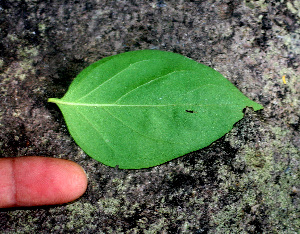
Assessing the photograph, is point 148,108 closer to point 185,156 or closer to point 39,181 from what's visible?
point 185,156

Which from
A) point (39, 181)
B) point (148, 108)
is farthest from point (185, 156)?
point (39, 181)

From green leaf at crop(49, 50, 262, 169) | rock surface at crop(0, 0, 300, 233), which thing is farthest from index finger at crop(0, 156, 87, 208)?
green leaf at crop(49, 50, 262, 169)

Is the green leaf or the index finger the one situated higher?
the green leaf

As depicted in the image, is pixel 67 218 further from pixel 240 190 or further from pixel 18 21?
pixel 18 21

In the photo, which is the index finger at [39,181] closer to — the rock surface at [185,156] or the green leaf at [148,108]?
the rock surface at [185,156]

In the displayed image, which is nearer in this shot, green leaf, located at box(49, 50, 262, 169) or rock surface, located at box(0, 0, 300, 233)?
green leaf, located at box(49, 50, 262, 169)

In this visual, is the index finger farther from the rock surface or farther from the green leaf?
the green leaf

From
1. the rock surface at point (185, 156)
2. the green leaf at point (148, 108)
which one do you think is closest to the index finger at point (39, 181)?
the rock surface at point (185, 156)
